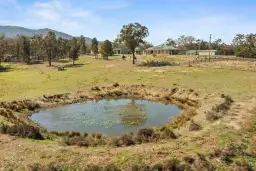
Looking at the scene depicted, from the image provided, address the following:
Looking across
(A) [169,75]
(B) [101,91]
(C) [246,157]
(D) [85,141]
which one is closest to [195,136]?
(C) [246,157]

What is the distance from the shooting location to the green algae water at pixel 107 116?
27828mm

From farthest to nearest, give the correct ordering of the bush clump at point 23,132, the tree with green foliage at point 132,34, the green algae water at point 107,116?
the tree with green foliage at point 132,34
the green algae water at point 107,116
the bush clump at point 23,132

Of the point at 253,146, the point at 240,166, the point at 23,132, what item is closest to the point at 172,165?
the point at 240,166

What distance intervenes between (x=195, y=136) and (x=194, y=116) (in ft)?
25.1

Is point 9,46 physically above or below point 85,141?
above

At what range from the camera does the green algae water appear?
27.8m

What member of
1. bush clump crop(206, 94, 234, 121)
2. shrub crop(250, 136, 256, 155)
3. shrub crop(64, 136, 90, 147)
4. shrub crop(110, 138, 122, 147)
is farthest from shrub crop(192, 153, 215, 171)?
bush clump crop(206, 94, 234, 121)

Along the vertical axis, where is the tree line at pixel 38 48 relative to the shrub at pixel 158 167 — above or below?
above

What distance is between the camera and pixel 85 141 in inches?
781

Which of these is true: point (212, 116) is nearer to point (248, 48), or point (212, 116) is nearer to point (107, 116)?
point (107, 116)

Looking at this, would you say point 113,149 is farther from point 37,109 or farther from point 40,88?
point 40,88

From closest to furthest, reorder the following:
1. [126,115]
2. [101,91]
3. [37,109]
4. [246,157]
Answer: [246,157] → [126,115] → [37,109] → [101,91]

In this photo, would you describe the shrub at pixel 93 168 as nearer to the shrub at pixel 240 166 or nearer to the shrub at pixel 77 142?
the shrub at pixel 77 142

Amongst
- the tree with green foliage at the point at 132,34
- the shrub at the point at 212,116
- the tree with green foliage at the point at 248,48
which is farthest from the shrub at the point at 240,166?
the tree with green foliage at the point at 248,48
